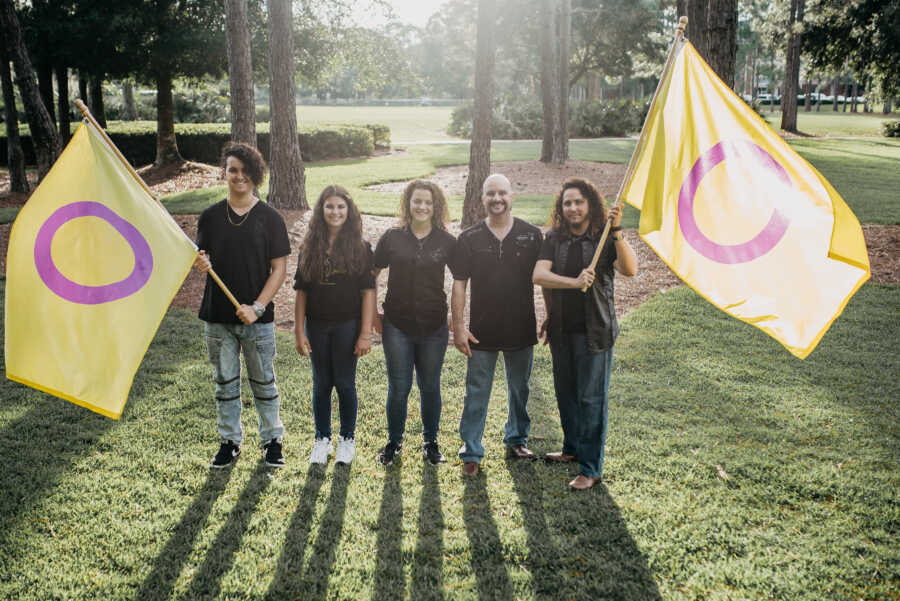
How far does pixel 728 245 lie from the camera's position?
3621 millimetres

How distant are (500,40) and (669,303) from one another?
1469 inches

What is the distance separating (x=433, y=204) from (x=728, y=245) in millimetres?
1729

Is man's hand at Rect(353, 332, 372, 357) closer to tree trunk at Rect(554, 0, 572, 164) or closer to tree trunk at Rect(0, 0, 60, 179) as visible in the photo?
tree trunk at Rect(0, 0, 60, 179)

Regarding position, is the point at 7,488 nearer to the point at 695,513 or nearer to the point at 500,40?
the point at 695,513

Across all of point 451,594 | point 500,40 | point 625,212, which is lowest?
point 451,594

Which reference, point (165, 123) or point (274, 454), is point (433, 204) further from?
point (165, 123)

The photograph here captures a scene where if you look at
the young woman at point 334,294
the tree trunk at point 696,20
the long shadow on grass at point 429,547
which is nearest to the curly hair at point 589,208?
the young woman at point 334,294

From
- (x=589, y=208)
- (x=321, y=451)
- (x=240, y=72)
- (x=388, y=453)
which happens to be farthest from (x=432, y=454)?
(x=240, y=72)

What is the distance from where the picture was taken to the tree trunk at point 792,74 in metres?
33.0

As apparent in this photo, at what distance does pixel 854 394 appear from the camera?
568 cm

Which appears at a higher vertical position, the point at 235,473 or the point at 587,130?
the point at 587,130

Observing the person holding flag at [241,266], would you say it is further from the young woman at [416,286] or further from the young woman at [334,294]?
the young woman at [416,286]

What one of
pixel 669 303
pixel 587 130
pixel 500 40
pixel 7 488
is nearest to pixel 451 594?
pixel 7 488

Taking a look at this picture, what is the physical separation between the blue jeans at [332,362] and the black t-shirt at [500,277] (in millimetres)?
818
